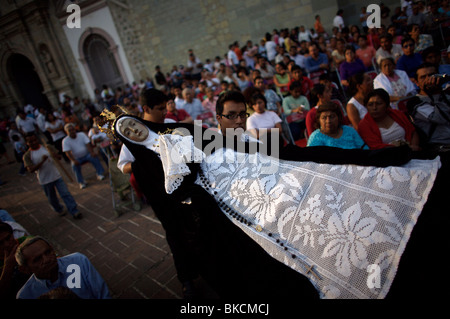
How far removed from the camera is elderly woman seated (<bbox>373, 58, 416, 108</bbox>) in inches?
183

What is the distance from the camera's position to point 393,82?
470cm

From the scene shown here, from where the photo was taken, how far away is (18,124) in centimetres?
1326

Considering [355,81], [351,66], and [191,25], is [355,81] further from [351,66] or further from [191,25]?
[191,25]

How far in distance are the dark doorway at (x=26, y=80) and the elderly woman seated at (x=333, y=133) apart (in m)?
24.4

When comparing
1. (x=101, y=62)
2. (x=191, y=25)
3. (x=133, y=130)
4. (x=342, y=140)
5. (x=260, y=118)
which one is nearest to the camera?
(x=133, y=130)

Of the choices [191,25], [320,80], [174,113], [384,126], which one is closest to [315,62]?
[320,80]

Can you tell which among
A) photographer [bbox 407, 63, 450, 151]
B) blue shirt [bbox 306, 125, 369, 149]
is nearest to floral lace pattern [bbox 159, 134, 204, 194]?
blue shirt [bbox 306, 125, 369, 149]

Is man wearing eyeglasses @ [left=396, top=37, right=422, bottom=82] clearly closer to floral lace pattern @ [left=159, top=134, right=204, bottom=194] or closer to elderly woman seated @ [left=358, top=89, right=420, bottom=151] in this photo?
elderly woman seated @ [left=358, top=89, right=420, bottom=151]

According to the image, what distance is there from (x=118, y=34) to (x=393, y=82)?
A: 17.5 m

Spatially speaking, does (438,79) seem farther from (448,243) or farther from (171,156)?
(171,156)
